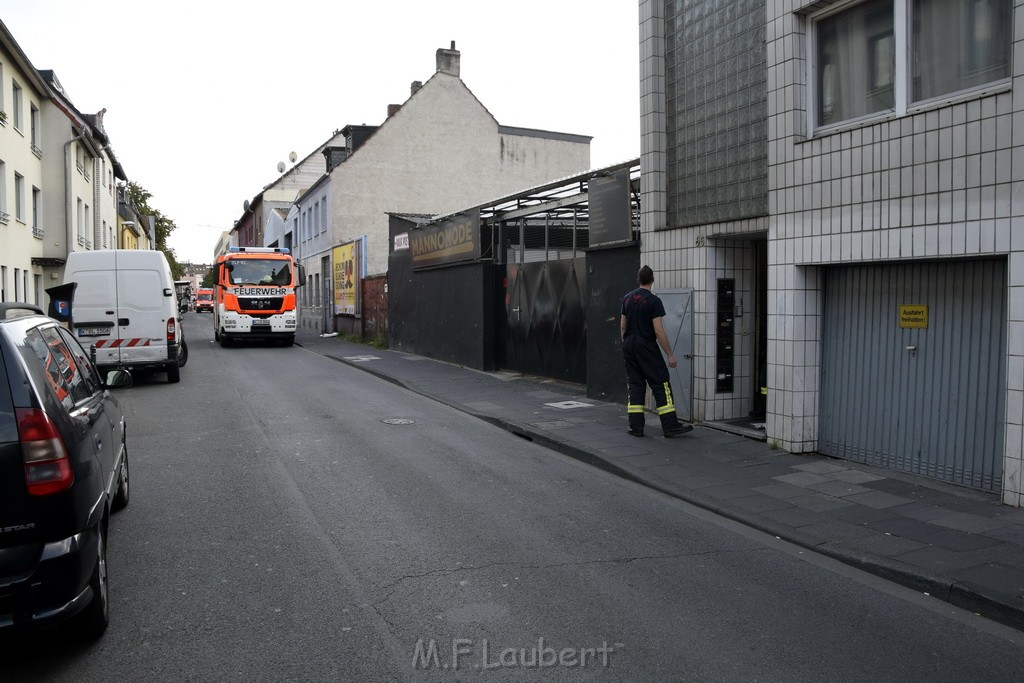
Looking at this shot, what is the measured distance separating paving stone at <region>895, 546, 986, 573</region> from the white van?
13.3 meters

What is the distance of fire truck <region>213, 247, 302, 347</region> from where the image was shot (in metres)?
24.7

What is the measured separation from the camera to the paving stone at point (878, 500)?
627cm

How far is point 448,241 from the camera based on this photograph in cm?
1852

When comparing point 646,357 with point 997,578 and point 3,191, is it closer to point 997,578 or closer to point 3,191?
point 997,578

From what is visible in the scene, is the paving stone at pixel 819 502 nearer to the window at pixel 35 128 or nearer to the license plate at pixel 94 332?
the license plate at pixel 94 332

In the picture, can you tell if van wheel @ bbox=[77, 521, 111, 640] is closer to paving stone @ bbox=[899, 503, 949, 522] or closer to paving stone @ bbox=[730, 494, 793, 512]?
paving stone @ bbox=[730, 494, 793, 512]

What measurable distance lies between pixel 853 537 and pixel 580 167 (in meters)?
33.1

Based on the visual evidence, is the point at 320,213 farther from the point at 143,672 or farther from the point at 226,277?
the point at 143,672

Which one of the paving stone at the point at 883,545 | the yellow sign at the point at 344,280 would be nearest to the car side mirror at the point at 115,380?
the paving stone at the point at 883,545

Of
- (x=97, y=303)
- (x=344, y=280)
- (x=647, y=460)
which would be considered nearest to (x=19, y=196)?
(x=344, y=280)

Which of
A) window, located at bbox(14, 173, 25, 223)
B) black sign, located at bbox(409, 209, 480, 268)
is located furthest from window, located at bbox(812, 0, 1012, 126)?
window, located at bbox(14, 173, 25, 223)

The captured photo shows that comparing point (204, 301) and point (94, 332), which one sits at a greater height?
point (204, 301)

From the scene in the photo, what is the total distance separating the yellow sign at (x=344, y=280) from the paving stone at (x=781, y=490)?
23.9m

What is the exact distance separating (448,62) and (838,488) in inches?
Answer: 1209
